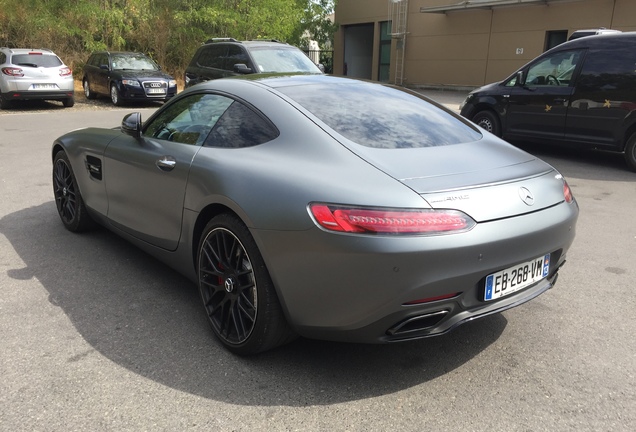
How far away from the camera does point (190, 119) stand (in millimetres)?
3740

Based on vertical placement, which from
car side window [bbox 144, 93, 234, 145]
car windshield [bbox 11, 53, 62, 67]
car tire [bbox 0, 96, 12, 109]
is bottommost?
car tire [bbox 0, 96, 12, 109]

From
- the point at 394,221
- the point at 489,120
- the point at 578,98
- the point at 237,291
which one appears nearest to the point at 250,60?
the point at 489,120

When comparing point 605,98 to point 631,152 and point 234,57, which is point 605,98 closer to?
point 631,152

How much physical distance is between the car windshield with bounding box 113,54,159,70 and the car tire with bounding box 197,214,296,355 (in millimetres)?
16050

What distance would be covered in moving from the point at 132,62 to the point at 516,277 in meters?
17.4

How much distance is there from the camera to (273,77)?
3.82 m

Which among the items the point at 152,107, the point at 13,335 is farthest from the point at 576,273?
the point at 152,107

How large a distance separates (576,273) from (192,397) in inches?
121

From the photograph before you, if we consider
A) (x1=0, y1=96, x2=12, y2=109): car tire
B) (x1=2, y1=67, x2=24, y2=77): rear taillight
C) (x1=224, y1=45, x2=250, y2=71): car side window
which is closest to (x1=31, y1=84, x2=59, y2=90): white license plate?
(x1=2, y1=67, x2=24, y2=77): rear taillight

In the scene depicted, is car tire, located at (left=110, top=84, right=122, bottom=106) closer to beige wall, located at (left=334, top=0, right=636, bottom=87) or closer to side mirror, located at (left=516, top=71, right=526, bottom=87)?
side mirror, located at (left=516, top=71, right=526, bottom=87)

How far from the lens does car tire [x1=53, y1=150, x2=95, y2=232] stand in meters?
4.88

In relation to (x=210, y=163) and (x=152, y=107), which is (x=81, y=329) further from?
(x=152, y=107)

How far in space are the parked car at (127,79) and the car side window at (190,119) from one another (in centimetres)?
1358

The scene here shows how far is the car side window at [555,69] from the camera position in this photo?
8.64 metres
